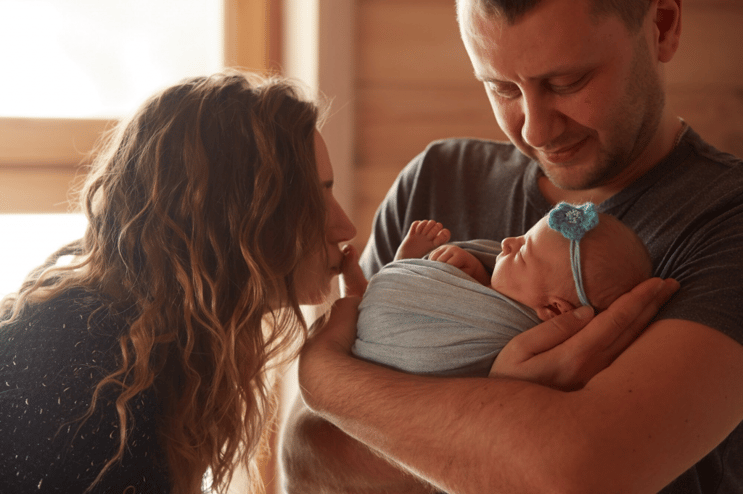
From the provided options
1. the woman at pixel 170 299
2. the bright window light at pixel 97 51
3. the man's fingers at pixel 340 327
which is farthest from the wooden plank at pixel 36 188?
the man's fingers at pixel 340 327

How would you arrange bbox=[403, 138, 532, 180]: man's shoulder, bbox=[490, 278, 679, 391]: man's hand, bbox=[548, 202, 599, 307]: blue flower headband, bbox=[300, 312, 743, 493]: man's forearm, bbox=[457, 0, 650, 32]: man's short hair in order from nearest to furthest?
bbox=[300, 312, 743, 493]: man's forearm → bbox=[490, 278, 679, 391]: man's hand → bbox=[548, 202, 599, 307]: blue flower headband → bbox=[457, 0, 650, 32]: man's short hair → bbox=[403, 138, 532, 180]: man's shoulder

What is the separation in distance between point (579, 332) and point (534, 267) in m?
0.18

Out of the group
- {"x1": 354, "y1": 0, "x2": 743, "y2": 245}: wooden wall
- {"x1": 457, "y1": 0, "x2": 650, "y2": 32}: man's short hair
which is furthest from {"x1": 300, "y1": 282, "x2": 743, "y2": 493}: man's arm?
{"x1": 354, "y1": 0, "x2": 743, "y2": 245}: wooden wall

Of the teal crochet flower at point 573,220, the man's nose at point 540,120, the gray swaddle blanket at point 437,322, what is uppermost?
the man's nose at point 540,120

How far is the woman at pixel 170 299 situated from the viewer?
1.11m

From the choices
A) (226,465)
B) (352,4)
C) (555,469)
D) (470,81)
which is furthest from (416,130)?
(555,469)

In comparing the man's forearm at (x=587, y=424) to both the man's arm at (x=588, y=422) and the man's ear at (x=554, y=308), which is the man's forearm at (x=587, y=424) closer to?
the man's arm at (x=588, y=422)

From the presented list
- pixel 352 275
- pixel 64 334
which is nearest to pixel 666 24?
pixel 352 275

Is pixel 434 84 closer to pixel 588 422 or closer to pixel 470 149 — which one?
pixel 470 149

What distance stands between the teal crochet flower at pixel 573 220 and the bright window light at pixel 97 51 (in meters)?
1.45

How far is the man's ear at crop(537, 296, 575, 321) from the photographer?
114 centimetres

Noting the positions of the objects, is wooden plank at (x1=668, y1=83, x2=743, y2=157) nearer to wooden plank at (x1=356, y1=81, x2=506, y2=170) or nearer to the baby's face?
wooden plank at (x1=356, y1=81, x2=506, y2=170)

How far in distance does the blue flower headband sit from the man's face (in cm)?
24

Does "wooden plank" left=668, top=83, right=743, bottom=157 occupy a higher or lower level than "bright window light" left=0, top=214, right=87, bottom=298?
higher
